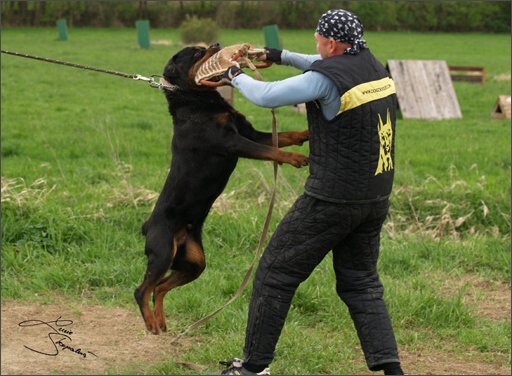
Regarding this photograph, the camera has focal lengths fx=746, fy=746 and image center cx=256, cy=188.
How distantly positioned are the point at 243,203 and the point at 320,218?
353cm

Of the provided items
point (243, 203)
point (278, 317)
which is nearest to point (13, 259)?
point (243, 203)

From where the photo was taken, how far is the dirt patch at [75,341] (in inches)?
181

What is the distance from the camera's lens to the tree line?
30047 millimetres

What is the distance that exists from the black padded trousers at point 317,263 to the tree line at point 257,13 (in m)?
24.9

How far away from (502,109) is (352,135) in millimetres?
12781

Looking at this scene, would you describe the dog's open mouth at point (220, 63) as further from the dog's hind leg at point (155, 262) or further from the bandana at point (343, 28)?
the dog's hind leg at point (155, 262)

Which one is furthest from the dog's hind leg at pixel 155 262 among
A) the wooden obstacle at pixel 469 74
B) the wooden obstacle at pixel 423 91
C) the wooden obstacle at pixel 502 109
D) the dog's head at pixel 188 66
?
the wooden obstacle at pixel 469 74

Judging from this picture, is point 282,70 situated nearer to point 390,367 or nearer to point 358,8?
point 358,8

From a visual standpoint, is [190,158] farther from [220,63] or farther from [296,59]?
[296,59]

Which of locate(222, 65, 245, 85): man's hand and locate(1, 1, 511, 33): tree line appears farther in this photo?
locate(1, 1, 511, 33): tree line

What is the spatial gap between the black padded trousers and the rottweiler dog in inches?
18.6

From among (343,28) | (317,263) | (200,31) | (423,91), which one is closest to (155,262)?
(317,263)

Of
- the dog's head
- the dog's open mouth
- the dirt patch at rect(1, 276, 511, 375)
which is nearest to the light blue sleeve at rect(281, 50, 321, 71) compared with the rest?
the dog's open mouth

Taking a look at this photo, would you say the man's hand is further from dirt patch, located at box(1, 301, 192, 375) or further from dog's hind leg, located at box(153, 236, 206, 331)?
dirt patch, located at box(1, 301, 192, 375)
